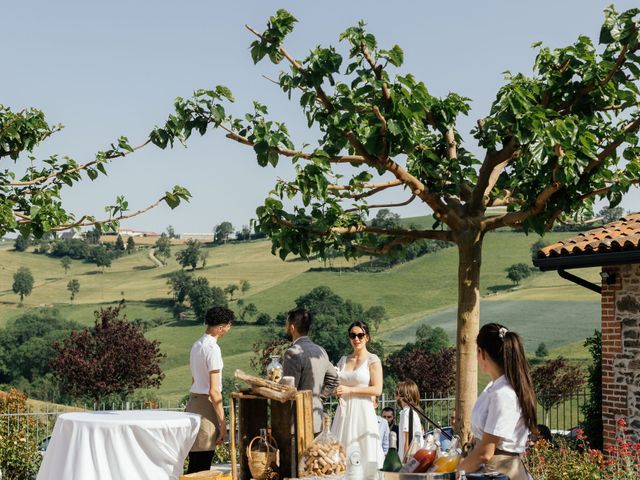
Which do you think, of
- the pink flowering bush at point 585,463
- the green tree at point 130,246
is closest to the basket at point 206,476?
the pink flowering bush at point 585,463

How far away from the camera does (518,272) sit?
88062 millimetres

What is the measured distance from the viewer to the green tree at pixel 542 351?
67375mm

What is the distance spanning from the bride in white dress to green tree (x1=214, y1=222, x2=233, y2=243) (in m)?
120

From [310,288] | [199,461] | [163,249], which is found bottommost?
[199,461]

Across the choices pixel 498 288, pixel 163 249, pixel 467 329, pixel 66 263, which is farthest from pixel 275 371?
pixel 66 263

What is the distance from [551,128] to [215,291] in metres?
92.8

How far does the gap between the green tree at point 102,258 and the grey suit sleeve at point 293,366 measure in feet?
397

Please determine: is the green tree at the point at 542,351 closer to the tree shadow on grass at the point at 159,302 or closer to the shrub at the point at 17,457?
the tree shadow on grass at the point at 159,302

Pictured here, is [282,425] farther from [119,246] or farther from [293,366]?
[119,246]

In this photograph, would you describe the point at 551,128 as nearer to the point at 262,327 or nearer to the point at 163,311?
the point at 262,327

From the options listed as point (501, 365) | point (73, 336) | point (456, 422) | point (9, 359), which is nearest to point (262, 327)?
point (9, 359)

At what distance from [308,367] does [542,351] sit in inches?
2498

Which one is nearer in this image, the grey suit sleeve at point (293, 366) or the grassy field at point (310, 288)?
the grey suit sleeve at point (293, 366)

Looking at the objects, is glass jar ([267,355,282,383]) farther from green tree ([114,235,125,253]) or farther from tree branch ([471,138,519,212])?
green tree ([114,235,125,253])
